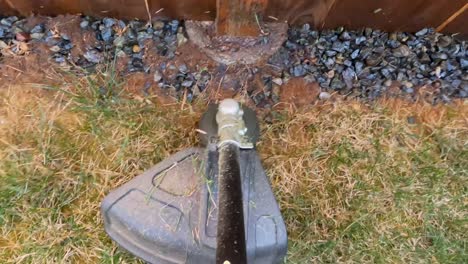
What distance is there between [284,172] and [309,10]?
48 cm

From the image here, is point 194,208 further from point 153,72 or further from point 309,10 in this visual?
point 309,10

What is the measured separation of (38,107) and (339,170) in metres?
0.89

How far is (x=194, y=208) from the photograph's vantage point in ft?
4.77

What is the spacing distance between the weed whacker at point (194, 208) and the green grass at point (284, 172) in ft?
0.39

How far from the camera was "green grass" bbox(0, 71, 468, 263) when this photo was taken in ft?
5.00

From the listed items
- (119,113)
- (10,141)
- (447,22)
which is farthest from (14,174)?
(447,22)

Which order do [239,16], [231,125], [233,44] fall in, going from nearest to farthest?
[231,125]
[239,16]
[233,44]

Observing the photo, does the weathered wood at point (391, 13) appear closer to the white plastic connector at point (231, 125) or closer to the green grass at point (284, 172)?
the green grass at point (284, 172)

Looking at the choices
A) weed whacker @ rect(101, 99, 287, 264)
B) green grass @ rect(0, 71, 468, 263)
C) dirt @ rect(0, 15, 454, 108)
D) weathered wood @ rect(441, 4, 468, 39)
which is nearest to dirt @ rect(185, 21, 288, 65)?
dirt @ rect(0, 15, 454, 108)

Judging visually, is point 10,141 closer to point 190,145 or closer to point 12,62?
point 12,62

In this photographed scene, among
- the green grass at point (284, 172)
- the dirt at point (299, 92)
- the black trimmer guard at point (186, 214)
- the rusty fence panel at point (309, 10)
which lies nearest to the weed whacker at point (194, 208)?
the black trimmer guard at point (186, 214)

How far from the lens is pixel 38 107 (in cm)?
159

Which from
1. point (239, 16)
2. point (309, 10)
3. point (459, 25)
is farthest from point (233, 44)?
point (459, 25)

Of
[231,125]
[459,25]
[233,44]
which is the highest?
[459,25]
